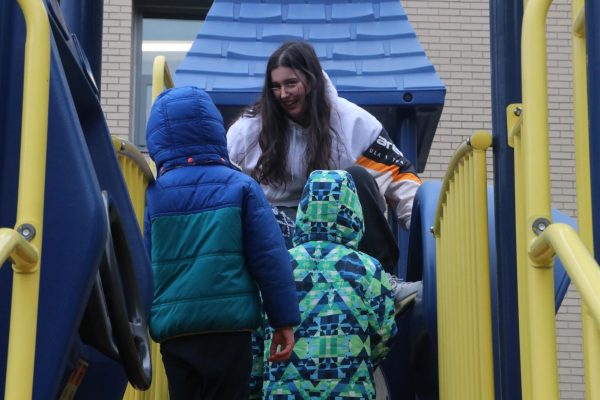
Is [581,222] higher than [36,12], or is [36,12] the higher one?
[36,12]

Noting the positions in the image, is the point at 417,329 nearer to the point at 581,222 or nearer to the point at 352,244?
the point at 352,244

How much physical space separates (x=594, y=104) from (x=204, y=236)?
1.79 metres

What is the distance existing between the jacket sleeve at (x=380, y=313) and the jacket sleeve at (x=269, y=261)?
1.08ft

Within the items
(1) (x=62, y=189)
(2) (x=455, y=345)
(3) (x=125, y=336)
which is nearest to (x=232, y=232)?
(2) (x=455, y=345)

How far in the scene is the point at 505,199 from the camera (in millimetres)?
3244

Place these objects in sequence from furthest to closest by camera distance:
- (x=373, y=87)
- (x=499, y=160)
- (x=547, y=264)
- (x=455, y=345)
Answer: (x=373, y=87)
(x=455, y=345)
(x=499, y=160)
(x=547, y=264)

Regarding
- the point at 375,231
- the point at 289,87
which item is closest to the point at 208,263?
the point at 375,231

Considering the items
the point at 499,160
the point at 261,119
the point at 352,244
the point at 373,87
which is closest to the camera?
the point at 499,160

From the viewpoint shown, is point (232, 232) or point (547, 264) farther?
point (232, 232)

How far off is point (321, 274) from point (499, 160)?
2.88 feet

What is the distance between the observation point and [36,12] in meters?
2.22

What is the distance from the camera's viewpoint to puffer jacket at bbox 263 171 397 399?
152 inches

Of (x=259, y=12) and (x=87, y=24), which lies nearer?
(x=87, y=24)

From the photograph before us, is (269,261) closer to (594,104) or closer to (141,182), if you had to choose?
(141,182)
